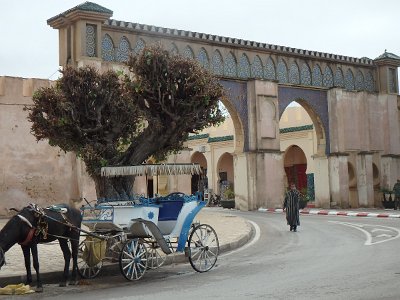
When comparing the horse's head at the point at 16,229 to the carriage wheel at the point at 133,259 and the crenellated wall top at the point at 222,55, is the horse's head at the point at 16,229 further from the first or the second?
the crenellated wall top at the point at 222,55

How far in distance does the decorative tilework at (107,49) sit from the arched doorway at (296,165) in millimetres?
20263

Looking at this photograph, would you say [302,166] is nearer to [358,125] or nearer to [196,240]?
[358,125]

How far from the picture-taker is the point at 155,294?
8.29 metres

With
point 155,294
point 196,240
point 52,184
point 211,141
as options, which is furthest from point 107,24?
point 211,141

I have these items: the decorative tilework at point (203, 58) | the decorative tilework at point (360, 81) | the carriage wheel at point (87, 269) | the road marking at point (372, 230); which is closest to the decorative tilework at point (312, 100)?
the decorative tilework at point (360, 81)

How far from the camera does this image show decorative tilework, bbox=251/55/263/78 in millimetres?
28856

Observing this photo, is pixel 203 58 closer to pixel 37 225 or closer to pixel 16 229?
pixel 37 225

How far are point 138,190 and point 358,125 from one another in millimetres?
14127

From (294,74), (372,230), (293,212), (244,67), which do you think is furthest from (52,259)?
(294,74)

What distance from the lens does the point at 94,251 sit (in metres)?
9.78

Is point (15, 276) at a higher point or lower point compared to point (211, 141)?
lower

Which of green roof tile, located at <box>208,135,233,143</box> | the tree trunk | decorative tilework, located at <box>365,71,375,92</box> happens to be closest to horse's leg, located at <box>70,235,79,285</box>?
the tree trunk

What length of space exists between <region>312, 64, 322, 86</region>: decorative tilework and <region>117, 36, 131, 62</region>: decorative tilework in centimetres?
1115

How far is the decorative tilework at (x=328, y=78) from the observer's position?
31.7 meters
